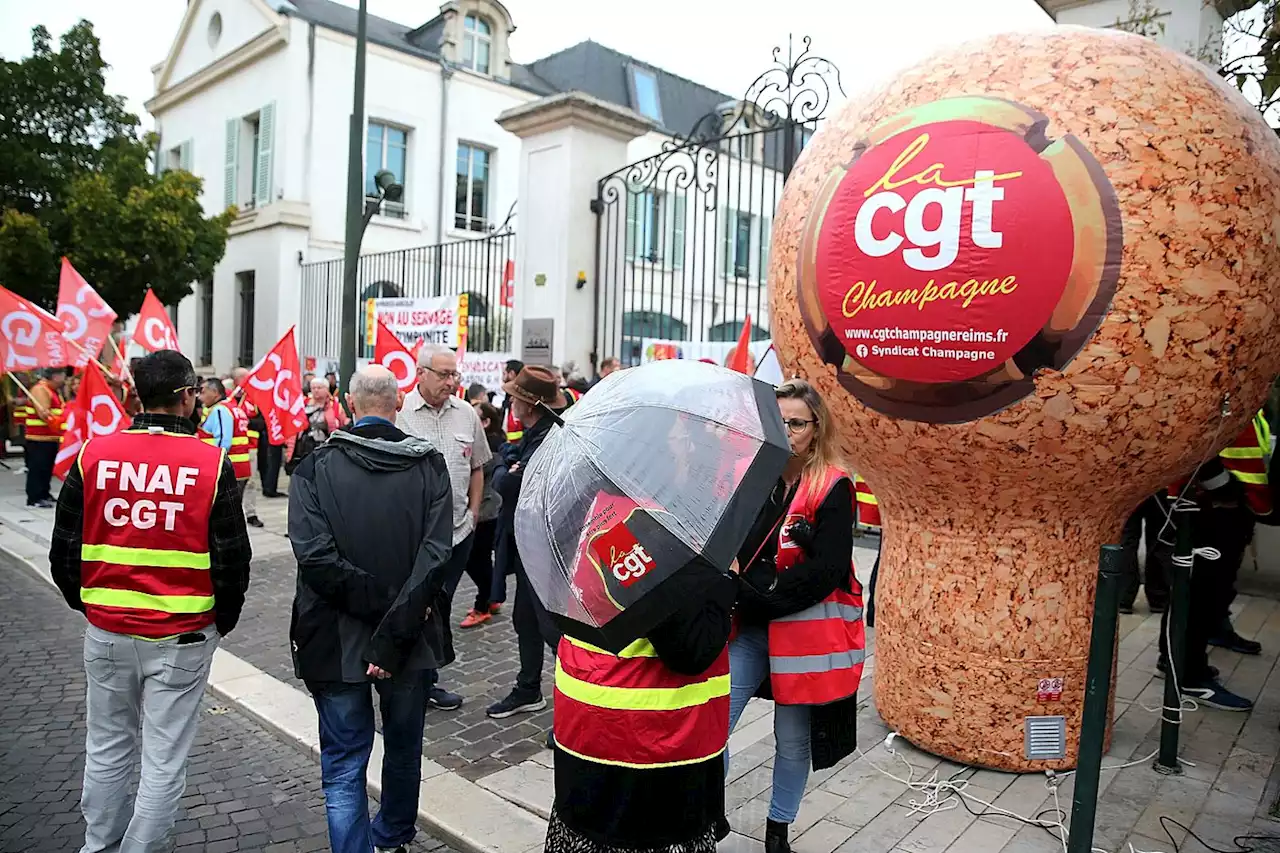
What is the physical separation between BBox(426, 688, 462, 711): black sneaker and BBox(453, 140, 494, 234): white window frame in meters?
18.3

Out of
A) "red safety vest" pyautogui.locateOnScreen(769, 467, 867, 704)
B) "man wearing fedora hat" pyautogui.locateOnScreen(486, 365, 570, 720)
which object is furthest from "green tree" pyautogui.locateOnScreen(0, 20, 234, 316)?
"red safety vest" pyautogui.locateOnScreen(769, 467, 867, 704)

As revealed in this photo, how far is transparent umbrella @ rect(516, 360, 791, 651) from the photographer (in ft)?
6.64

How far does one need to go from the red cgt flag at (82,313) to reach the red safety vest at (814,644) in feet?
24.4

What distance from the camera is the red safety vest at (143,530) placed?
120 inches

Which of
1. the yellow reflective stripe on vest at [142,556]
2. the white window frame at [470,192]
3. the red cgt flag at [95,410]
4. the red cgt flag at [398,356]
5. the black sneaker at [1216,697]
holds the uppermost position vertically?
the white window frame at [470,192]

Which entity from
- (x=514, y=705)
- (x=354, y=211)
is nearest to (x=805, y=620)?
(x=514, y=705)

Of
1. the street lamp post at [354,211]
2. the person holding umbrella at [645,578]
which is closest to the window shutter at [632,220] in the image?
the street lamp post at [354,211]

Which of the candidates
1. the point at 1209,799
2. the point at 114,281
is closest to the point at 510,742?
the point at 1209,799

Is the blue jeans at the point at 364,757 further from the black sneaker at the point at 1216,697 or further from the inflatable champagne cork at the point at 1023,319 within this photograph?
the black sneaker at the point at 1216,697

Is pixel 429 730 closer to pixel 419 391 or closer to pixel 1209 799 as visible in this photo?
pixel 419 391

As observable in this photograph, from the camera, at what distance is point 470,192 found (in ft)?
71.8

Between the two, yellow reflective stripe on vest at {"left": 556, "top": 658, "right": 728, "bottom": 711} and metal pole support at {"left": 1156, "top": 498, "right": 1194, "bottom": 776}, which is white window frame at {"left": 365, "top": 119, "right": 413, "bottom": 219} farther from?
yellow reflective stripe on vest at {"left": 556, "top": 658, "right": 728, "bottom": 711}

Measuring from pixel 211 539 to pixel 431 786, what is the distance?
1.56 metres

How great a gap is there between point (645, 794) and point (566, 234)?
849 cm
